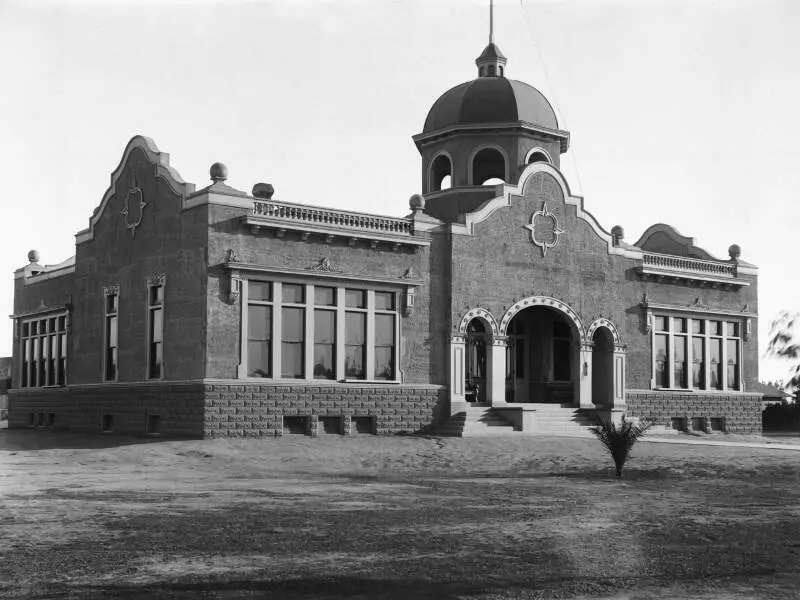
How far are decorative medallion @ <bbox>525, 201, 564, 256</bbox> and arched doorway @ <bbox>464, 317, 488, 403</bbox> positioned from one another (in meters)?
3.26

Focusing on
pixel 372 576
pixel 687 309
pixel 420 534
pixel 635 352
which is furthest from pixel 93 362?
pixel 372 576

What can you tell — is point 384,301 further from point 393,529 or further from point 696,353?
point 393,529

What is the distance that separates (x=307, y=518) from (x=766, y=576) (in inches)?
232

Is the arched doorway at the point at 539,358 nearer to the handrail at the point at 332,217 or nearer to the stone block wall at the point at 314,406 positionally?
the stone block wall at the point at 314,406

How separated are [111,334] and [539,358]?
1437 centimetres

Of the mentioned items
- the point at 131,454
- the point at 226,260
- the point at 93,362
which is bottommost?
the point at 131,454

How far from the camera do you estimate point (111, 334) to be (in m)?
33.4

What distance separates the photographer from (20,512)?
13867 mm

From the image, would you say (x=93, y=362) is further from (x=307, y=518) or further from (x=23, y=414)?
(x=307, y=518)

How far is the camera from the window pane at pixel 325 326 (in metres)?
30.4

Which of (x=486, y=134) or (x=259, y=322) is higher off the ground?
(x=486, y=134)

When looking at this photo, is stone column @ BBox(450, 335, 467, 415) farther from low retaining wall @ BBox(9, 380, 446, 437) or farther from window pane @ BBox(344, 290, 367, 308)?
window pane @ BBox(344, 290, 367, 308)

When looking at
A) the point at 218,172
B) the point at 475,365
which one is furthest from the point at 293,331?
the point at 475,365

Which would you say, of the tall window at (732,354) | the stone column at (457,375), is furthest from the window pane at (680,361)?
the stone column at (457,375)
